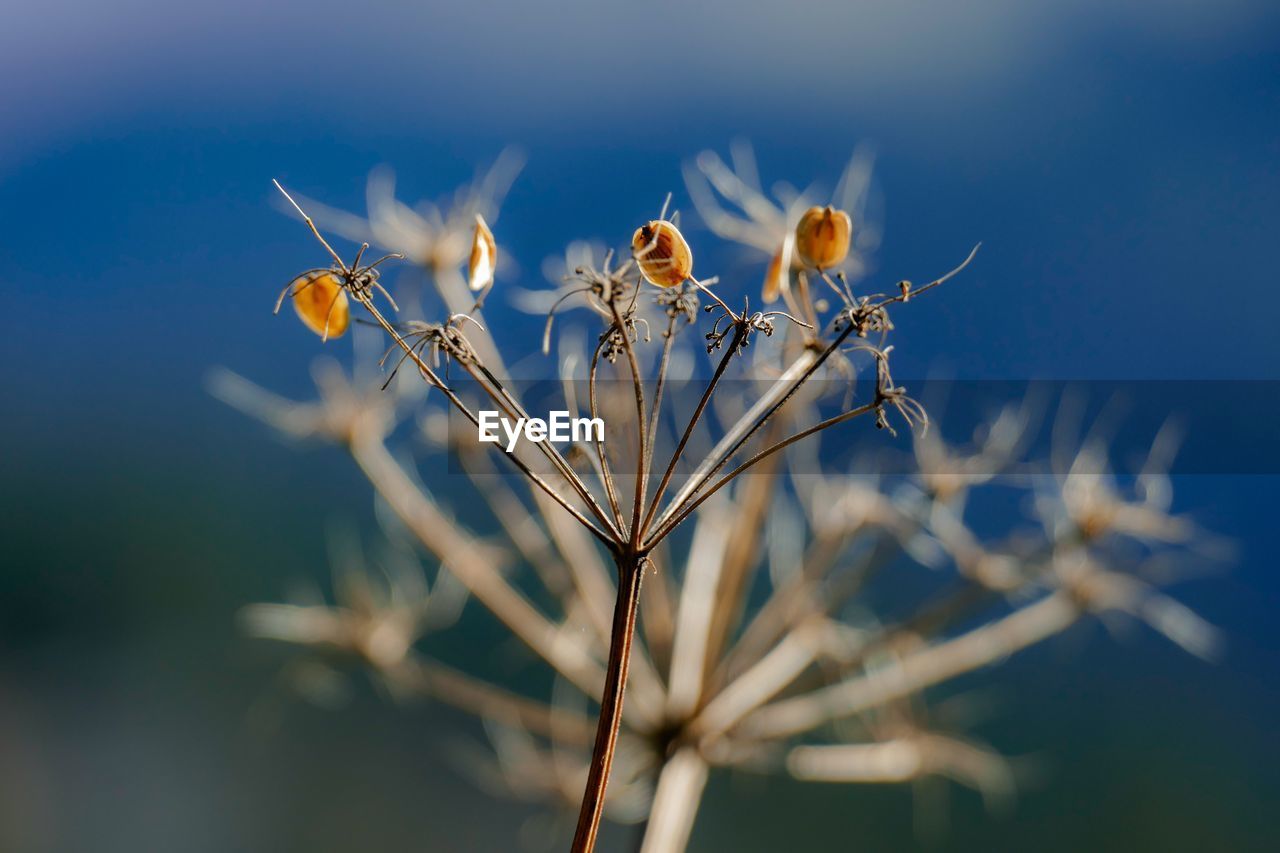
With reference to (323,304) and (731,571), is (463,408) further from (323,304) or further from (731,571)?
(731,571)

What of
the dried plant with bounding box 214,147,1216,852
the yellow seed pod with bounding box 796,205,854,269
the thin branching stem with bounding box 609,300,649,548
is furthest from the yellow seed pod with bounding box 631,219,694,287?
the dried plant with bounding box 214,147,1216,852

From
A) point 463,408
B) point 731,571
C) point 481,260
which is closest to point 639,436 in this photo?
point 463,408

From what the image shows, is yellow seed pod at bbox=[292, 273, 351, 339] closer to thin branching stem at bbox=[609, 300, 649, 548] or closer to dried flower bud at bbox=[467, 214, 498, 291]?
dried flower bud at bbox=[467, 214, 498, 291]

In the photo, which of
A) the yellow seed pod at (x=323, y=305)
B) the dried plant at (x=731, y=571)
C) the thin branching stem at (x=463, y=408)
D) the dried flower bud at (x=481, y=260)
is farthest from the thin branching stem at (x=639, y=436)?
the dried plant at (x=731, y=571)

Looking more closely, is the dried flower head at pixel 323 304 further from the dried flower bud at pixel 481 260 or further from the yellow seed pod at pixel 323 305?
the dried flower bud at pixel 481 260

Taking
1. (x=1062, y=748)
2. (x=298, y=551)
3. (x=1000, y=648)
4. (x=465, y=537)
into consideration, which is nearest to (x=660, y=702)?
(x=465, y=537)
